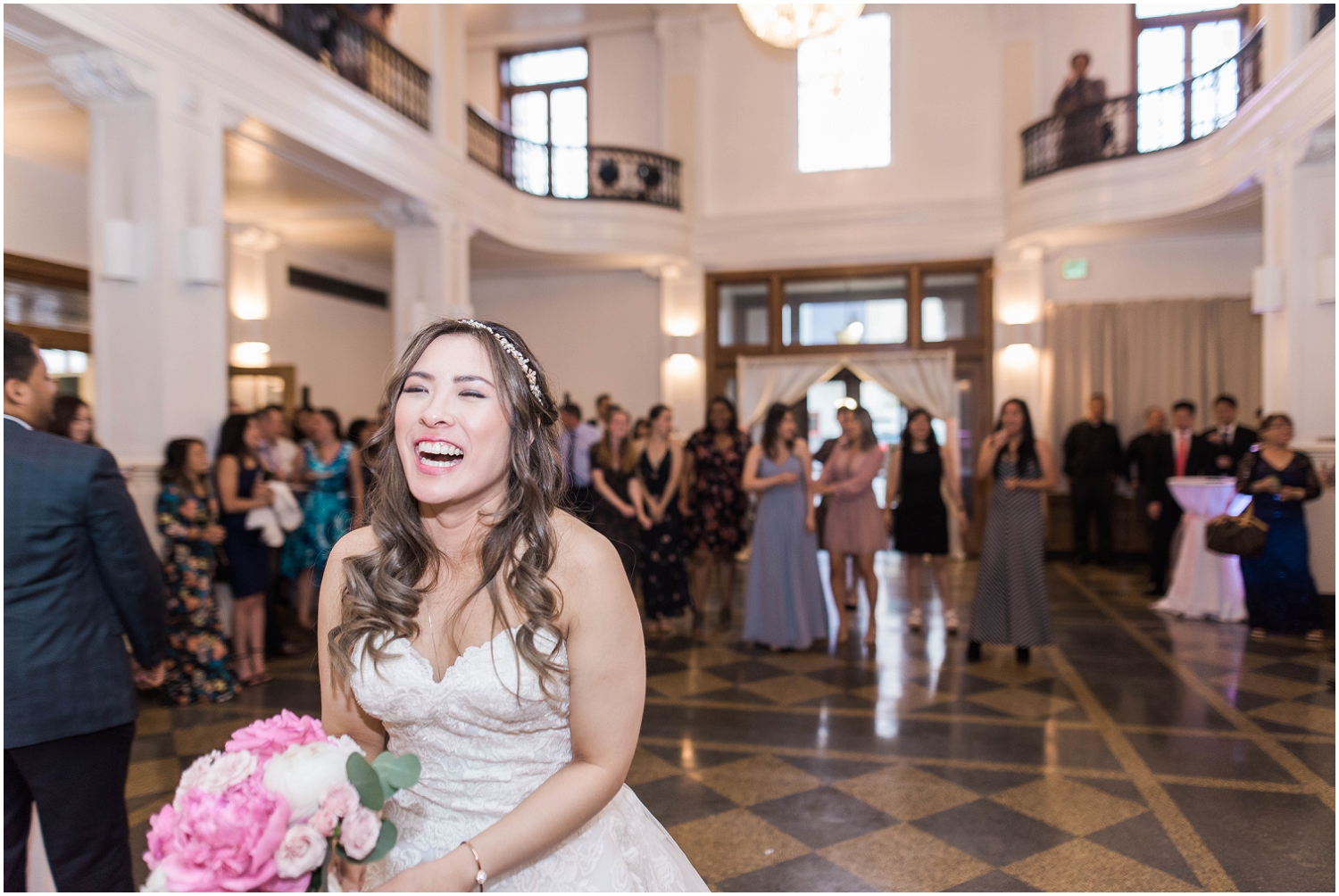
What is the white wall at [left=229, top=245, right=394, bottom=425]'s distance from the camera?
10.1 metres

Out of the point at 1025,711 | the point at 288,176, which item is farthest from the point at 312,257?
the point at 1025,711

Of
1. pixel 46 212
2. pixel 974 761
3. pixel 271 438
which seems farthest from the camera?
pixel 46 212

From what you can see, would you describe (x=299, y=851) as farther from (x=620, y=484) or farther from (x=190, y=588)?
(x=620, y=484)

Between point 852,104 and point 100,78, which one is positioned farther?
point 852,104

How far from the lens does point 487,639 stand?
1.36m

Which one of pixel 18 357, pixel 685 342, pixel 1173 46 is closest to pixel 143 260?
pixel 18 357

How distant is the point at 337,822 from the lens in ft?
3.33

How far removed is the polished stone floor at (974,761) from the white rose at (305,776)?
82.0 inches

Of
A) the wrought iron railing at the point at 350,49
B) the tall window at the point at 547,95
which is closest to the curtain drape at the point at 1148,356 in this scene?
the tall window at the point at 547,95

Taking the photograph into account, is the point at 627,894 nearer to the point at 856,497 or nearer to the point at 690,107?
the point at 856,497

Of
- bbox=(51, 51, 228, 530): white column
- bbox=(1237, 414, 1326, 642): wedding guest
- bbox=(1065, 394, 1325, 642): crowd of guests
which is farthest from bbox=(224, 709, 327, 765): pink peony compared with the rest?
bbox=(1065, 394, 1325, 642): crowd of guests

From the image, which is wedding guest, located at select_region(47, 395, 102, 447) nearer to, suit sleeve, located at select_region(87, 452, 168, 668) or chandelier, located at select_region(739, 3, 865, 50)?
suit sleeve, located at select_region(87, 452, 168, 668)

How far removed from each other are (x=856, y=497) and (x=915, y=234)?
5864mm

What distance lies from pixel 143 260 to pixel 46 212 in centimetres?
321
